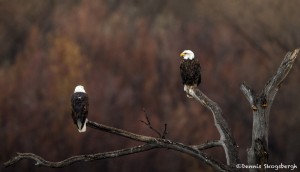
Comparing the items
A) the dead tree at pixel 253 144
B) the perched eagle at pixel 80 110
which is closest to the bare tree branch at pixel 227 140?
the dead tree at pixel 253 144

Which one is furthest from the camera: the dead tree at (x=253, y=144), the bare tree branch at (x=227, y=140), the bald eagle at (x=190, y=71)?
the bald eagle at (x=190, y=71)

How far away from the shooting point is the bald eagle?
729 centimetres

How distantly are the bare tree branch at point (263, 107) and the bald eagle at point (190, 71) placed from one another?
2307 mm

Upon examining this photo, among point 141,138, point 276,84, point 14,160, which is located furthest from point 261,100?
point 14,160

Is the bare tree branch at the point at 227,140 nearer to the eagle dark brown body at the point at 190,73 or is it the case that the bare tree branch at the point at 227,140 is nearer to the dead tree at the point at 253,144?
the dead tree at the point at 253,144

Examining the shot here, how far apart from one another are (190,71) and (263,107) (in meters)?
2.92

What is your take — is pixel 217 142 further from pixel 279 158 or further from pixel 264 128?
pixel 279 158

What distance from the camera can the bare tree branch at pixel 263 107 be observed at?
475 centimetres

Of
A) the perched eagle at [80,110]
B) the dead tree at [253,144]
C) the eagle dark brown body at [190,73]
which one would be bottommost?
the dead tree at [253,144]

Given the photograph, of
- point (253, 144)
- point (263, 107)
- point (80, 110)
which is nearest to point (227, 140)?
point (253, 144)

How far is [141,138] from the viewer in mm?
4793

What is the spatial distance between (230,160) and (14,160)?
2.16 meters

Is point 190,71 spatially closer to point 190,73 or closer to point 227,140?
point 190,73

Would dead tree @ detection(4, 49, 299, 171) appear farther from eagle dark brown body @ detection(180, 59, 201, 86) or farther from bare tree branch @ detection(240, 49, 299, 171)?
eagle dark brown body @ detection(180, 59, 201, 86)
